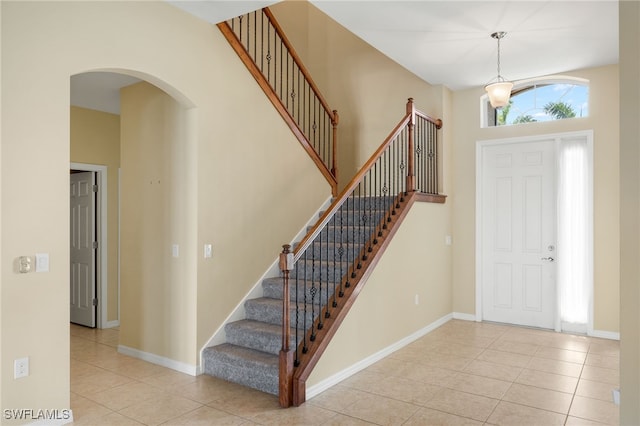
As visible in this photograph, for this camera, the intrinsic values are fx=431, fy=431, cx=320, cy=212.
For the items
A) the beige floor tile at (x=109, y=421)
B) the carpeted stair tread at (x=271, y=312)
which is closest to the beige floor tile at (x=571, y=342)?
the carpeted stair tread at (x=271, y=312)

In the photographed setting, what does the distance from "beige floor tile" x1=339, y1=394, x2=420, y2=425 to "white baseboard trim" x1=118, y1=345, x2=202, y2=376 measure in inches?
60.5

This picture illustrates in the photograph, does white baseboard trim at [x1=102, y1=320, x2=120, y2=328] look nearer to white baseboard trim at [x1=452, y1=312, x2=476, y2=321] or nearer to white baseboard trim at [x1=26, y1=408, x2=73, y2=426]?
white baseboard trim at [x1=26, y1=408, x2=73, y2=426]

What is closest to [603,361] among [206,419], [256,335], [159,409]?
[256,335]

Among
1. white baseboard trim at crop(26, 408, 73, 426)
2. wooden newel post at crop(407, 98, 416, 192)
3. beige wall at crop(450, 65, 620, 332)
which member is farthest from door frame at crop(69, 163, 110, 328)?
beige wall at crop(450, 65, 620, 332)

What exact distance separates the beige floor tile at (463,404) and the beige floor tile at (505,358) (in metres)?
0.96

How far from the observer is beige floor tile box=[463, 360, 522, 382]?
3836 millimetres

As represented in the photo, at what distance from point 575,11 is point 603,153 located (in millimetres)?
2015

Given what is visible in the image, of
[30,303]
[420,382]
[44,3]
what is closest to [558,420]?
[420,382]

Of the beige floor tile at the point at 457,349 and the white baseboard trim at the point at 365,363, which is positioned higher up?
the white baseboard trim at the point at 365,363

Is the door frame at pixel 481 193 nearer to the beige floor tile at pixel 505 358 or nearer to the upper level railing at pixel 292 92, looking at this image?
the beige floor tile at pixel 505 358

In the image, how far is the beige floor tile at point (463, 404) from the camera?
10.2 ft

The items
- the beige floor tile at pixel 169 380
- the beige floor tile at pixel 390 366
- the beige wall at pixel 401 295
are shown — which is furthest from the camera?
the beige floor tile at pixel 390 366

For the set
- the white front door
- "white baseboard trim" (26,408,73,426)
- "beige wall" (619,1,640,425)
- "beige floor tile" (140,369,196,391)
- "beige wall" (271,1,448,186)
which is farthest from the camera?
"beige wall" (271,1,448,186)

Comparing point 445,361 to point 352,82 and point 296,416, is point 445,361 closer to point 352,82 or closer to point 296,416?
point 296,416
